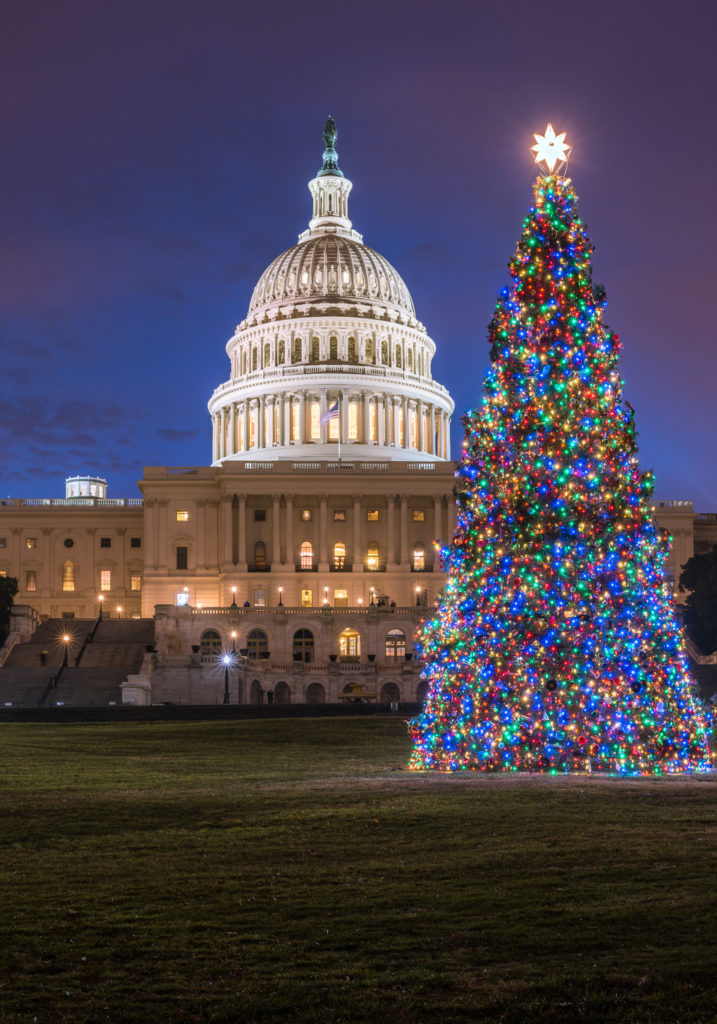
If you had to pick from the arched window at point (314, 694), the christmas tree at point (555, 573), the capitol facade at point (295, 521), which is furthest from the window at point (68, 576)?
the christmas tree at point (555, 573)

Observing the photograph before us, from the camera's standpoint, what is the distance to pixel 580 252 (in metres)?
28.3

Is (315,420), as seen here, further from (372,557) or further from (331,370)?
(372,557)

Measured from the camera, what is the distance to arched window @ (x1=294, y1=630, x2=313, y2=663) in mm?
89375

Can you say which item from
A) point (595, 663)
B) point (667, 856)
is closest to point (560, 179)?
point (595, 663)

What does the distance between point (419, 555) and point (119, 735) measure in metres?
70.6

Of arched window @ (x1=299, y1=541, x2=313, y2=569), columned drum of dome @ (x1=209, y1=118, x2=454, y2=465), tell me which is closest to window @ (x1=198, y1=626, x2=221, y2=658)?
arched window @ (x1=299, y1=541, x2=313, y2=569)

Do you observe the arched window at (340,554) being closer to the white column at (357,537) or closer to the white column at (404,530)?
the white column at (357,537)

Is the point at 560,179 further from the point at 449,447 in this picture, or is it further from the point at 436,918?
the point at 449,447

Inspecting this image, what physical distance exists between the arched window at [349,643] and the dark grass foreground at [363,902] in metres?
65.7

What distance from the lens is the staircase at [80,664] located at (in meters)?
67.5

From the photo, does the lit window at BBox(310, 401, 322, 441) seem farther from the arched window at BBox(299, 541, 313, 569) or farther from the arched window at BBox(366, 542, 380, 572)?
the arched window at BBox(366, 542, 380, 572)

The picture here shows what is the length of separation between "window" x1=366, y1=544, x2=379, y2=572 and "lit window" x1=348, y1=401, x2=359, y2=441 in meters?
21.0

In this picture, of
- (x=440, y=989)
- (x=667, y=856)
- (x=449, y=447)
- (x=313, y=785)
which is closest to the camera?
(x=440, y=989)

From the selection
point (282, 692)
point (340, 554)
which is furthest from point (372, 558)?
point (282, 692)
